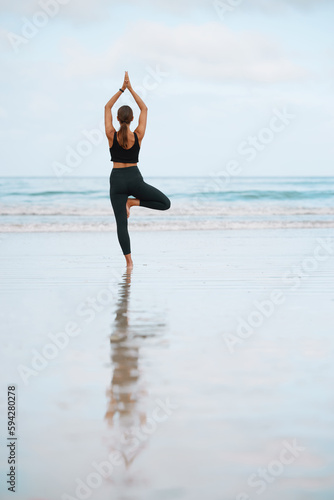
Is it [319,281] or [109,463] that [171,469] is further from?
[319,281]

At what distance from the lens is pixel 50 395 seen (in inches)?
109

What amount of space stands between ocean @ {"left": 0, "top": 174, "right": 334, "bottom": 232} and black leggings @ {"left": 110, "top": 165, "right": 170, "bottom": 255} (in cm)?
700

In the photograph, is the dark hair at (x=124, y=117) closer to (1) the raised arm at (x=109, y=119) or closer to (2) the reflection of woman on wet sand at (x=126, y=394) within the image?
(1) the raised arm at (x=109, y=119)

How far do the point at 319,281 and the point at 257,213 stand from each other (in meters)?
14.7

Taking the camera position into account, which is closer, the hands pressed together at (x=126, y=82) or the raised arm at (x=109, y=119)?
the hands pressed together at (x=126, y=82)

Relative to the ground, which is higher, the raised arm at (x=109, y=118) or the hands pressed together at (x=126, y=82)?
the hands pressed together at (x=126, y=82)

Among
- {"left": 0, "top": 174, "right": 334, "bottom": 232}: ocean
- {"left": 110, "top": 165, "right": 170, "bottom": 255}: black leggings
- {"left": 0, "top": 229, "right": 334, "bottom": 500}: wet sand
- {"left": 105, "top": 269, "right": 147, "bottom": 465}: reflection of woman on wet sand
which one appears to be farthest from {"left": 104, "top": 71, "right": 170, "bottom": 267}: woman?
{"left": 0, "top": 174, "right": 334, "bottom": 232}: ocean

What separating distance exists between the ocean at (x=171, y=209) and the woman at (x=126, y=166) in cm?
703

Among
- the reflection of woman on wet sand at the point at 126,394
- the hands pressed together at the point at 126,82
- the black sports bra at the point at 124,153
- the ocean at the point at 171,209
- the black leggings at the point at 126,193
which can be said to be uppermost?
the hands pressed together at the point at 126,82

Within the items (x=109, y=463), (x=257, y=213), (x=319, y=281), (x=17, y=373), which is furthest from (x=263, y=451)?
(x=257, y=213)

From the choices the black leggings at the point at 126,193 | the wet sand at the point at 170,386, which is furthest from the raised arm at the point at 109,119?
the wet sand at the point at 170,386

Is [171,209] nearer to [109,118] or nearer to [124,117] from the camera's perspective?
[109,118]

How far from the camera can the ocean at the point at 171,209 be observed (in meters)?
15.3

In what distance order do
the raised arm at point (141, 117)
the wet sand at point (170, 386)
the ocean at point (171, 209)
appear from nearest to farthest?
the wet sand at point (170, 386)
the raised arm at point (141, 117)
the ocean at point (171, 209)
